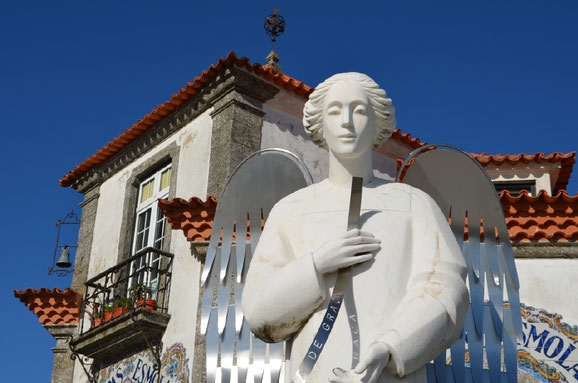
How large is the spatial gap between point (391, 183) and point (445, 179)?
1.92ft

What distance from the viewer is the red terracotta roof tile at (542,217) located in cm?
912

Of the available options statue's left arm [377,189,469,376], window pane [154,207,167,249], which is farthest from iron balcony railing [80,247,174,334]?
statue's left arm [377,189,469,376]

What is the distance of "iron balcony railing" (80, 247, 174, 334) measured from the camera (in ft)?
38.8

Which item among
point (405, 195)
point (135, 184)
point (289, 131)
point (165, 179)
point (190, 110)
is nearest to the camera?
point (405, 195)

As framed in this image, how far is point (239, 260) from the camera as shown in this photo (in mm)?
4117

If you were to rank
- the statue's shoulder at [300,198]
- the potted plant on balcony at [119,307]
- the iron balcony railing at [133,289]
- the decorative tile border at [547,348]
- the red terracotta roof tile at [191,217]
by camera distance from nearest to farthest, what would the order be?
the statue's shoulder at [300,198] → the decorative tile border at [547,348] → the red terracotta roof tile at [191,217] → the iron balcony railing at [133,289] → the potted plant on balcony at [119,307]

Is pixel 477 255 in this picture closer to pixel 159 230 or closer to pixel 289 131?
pixel 289 131

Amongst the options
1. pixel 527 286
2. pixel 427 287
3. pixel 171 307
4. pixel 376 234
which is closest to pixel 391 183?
pixel 376 234

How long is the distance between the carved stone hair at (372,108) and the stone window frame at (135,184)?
31.3 feet

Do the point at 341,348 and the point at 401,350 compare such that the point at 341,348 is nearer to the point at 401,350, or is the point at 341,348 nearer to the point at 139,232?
the point at 401,350

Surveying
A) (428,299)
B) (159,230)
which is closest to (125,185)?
(159,230)

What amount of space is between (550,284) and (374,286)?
651cm

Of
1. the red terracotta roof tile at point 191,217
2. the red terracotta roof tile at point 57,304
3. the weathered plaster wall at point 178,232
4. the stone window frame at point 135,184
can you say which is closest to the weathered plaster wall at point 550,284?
the red terracotta roof tile at point 191,217

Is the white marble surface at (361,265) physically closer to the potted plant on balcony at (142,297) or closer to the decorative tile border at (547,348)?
the decorative tile border at (547,348)
